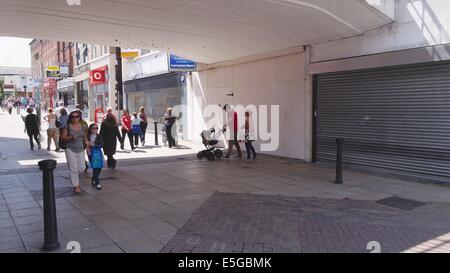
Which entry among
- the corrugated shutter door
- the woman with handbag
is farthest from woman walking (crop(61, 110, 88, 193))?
the woman with handbag

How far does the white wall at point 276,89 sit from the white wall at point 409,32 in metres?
2.07

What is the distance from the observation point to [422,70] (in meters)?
8.96

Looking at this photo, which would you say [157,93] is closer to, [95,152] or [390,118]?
[95,152]

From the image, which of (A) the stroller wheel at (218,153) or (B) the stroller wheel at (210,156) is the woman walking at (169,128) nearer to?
(A) the stroller wheel at (218,153)

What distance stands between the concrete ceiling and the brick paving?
4370mm

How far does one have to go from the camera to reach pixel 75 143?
7789 mm

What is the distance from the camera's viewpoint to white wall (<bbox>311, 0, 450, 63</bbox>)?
845 centimetres

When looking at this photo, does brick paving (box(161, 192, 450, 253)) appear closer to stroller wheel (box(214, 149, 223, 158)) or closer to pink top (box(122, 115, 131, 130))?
stroller wheel (box(214, 149, 223, 158))

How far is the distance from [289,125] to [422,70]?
4.43 meters

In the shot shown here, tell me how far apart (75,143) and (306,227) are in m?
4.70

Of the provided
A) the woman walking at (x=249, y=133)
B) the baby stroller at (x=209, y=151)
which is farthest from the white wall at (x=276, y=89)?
the baby stroller at (x=209, y=151)
